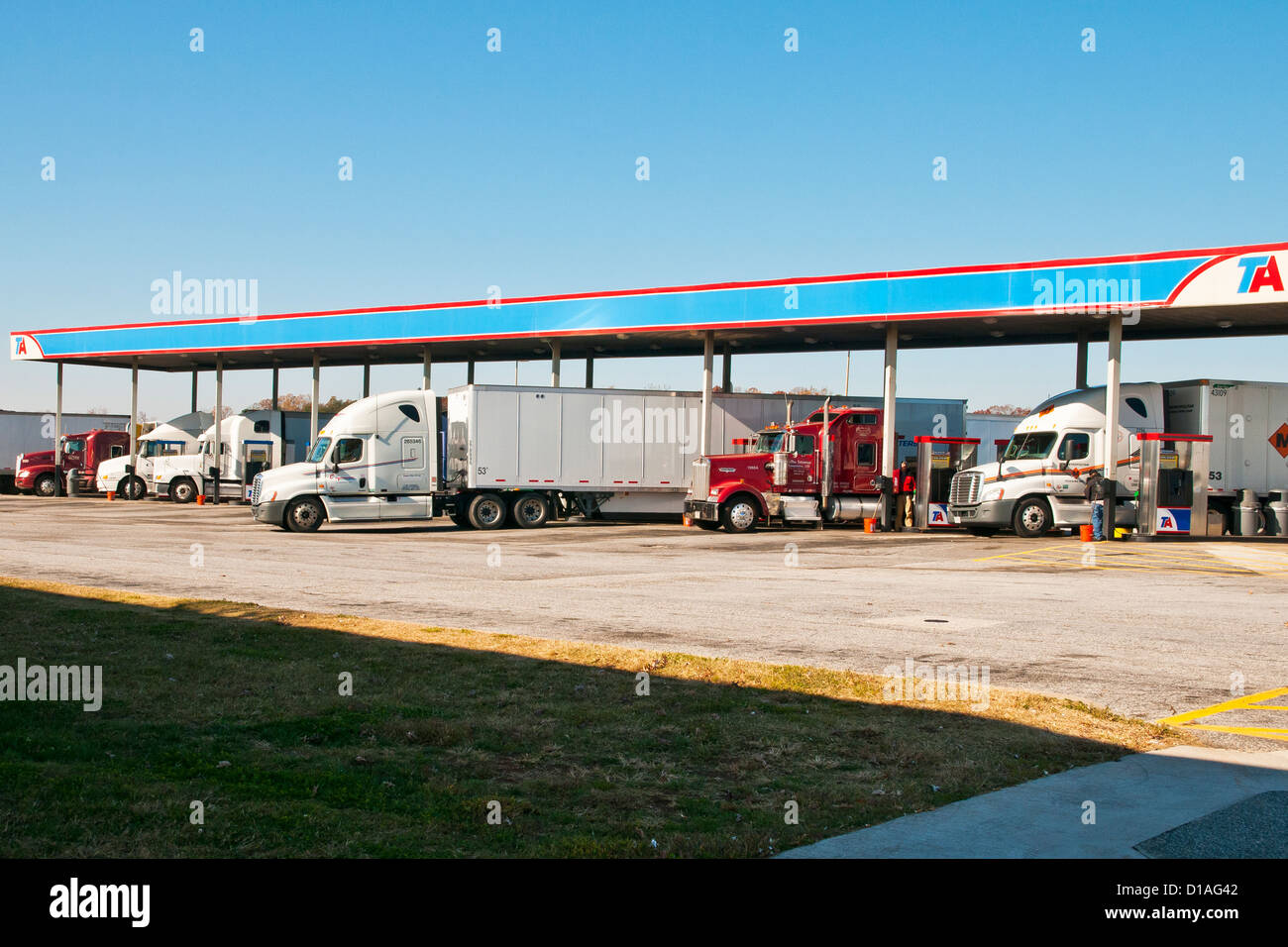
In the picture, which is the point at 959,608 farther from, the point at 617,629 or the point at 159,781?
the point at 159,781

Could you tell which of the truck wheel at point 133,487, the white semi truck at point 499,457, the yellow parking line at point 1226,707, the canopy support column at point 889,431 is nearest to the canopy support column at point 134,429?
the truck wheel at point 133,487

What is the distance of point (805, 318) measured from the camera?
31141mm

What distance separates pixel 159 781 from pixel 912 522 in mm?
26369

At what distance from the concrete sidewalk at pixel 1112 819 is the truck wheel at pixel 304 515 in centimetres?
2438

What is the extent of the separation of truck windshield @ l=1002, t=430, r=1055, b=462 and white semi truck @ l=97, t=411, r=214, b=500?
100 feet

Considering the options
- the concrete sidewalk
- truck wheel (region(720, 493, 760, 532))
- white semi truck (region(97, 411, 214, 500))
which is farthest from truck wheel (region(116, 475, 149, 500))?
the concrete sidewalk

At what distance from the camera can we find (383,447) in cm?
2870

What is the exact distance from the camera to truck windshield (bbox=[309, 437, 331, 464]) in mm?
28375

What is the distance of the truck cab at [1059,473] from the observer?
27750mm

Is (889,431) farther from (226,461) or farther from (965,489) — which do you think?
(226,461)

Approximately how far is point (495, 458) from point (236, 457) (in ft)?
53.1

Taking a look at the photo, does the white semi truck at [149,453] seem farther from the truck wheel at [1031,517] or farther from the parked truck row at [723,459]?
the truck wheel at [1031,517]

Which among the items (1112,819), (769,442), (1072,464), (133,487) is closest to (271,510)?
(769,442)

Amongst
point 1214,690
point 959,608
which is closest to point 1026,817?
point 1214,690
